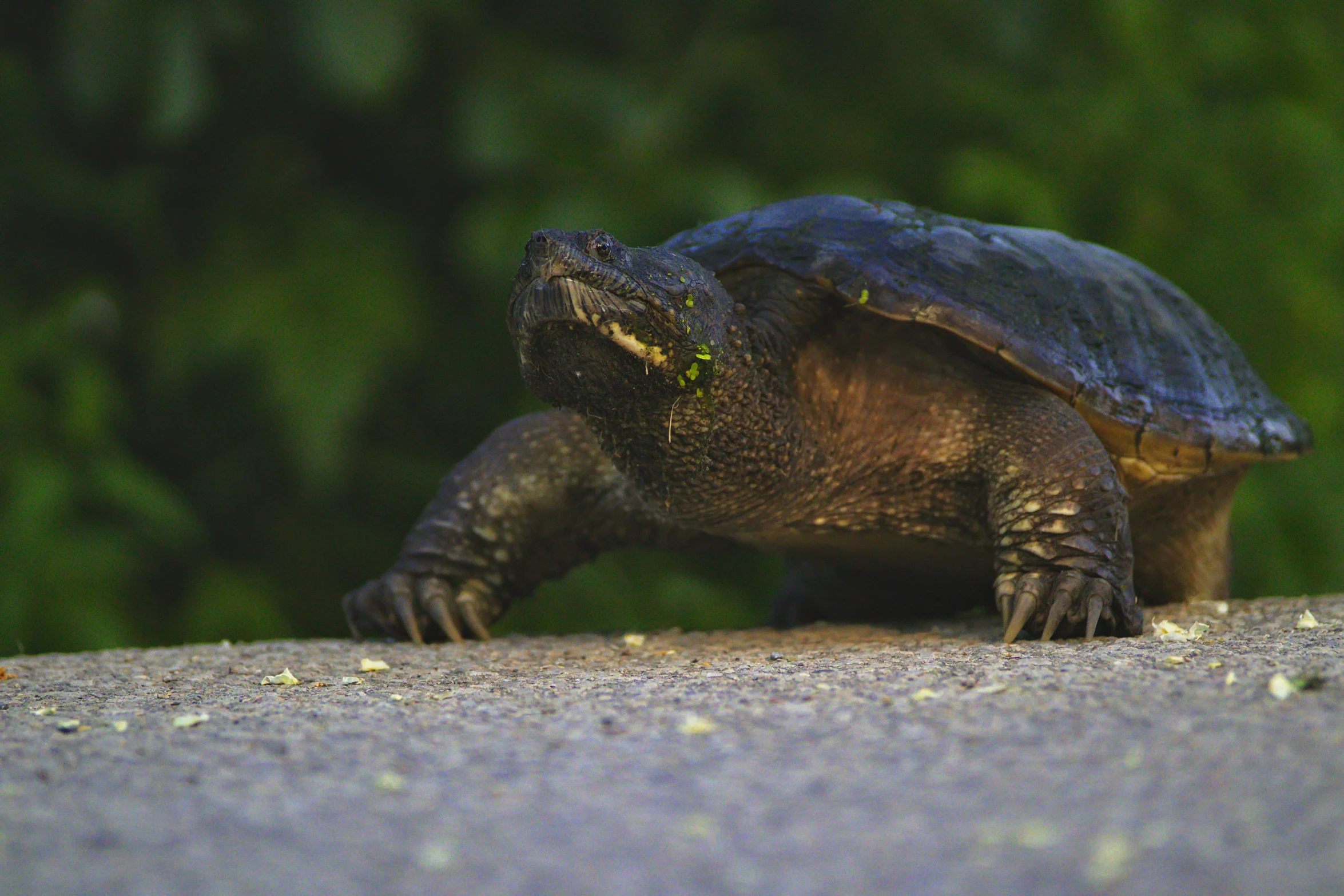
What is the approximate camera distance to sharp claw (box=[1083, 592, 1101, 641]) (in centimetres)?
219

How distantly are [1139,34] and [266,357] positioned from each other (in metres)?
3.97

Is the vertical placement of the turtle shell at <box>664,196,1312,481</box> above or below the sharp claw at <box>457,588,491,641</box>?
above

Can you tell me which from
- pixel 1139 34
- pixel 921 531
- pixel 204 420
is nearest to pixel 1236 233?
pixel 1139 34

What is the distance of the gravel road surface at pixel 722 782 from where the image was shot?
962 millimetres

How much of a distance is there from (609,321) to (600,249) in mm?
127

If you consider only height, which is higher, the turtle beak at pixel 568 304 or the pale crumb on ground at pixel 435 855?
the turtle beak at pixel 568 304

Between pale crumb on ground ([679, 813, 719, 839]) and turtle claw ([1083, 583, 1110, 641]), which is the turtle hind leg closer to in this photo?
turtle claw ([1083, 583, 1110, 641])

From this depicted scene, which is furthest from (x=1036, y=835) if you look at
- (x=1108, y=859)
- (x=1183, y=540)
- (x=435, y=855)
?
(x=1183, y=540)

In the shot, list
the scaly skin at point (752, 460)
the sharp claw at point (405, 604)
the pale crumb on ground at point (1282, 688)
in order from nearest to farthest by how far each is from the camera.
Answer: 1. the pale crumb on ground at point (1282, 688)
2. the scaly skin at point (752, 460)
3. the sharp claw at point (405, 604)

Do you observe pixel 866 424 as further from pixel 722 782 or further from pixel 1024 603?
pixel 722 782

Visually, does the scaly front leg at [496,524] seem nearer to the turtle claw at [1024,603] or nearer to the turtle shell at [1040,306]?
the turtle shell at [1040,306]

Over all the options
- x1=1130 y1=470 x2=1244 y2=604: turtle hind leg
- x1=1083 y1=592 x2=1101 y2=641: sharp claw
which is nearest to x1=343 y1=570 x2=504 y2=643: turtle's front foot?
x1=1083 y1=592 x2=1101 y2=641: sharp claw

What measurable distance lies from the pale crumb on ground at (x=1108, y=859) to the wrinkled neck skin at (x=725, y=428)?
4.46ft

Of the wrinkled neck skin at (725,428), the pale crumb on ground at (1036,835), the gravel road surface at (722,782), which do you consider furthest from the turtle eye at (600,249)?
the pale crumb on ground at (1036,835)
